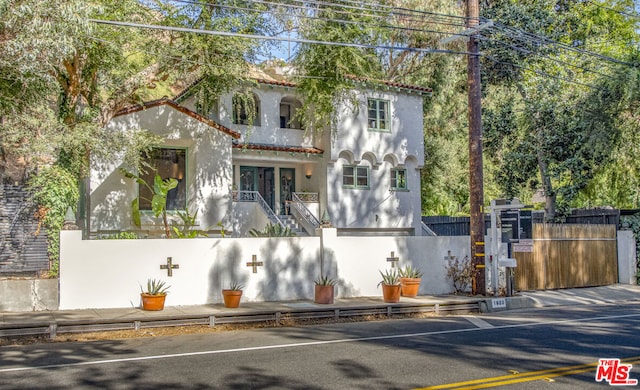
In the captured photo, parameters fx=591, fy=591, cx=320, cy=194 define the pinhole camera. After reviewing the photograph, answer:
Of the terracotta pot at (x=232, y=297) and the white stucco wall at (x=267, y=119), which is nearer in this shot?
the terracotta pot at (x=232, y=297)

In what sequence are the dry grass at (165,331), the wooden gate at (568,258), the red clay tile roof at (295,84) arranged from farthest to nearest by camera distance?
the red clay tile roof at (295,84), the wooden gate at (568,258), the dry grass at (165,331)

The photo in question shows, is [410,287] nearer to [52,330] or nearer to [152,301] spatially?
[152,301]

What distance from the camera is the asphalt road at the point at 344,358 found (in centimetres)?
797

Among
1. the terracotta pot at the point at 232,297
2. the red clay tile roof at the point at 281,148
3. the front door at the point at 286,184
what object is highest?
the red clay tile roof at the point at 281,148

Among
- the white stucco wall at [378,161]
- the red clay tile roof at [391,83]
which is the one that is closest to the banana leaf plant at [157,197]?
the red clay tile roof at [391,83]

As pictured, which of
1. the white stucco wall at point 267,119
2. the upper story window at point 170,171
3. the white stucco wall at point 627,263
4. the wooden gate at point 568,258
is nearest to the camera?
the wooden gate at point 568,258

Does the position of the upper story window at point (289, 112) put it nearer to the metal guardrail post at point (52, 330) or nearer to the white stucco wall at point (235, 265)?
the white stucco wall at point (235, 265)

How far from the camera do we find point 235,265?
16.6 metres

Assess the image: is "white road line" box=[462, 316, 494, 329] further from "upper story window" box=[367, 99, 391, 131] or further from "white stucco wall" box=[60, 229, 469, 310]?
"upper story window" box=[367, 99, 391, 131]

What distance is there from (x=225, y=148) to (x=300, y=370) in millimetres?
15169

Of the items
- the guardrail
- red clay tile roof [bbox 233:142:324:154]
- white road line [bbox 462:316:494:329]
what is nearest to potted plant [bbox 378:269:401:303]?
the guardrail

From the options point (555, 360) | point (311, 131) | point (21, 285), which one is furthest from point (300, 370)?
point (311, 131)

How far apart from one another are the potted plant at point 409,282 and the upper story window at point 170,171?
8.72 m

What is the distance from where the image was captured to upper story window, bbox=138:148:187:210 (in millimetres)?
21672
